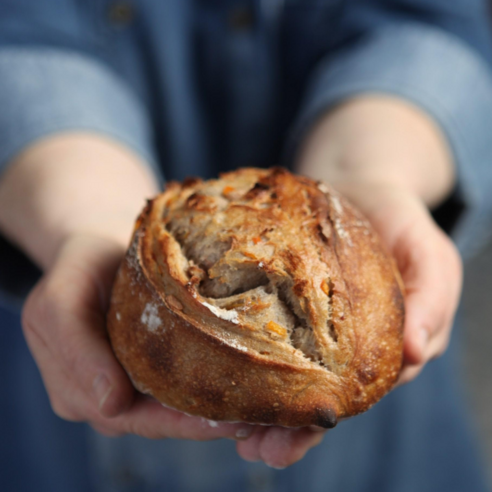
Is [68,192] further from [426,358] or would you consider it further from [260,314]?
[426,358]

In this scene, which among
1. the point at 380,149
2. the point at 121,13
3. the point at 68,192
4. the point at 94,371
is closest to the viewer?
the point at 94,371

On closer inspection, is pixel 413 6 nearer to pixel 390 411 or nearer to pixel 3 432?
pixel 390 411

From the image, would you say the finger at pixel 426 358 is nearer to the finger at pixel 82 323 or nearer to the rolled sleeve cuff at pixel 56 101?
the finger at pixel 82 323

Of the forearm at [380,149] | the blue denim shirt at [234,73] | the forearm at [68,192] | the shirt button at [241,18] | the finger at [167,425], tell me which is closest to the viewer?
the finger at [167,425]

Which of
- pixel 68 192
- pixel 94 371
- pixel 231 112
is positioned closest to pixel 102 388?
pixel 94 371

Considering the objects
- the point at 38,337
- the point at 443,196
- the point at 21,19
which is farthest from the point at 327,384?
the point at 21,19

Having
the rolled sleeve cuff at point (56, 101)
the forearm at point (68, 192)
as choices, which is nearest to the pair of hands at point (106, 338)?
the forearm at point (68, 192)

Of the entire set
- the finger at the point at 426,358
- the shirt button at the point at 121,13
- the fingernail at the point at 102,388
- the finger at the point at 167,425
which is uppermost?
the shirt button at the point at 121,13

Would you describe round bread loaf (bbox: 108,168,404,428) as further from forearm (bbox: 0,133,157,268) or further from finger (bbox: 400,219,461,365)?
forearm (bbox: 0,133,157,268)
